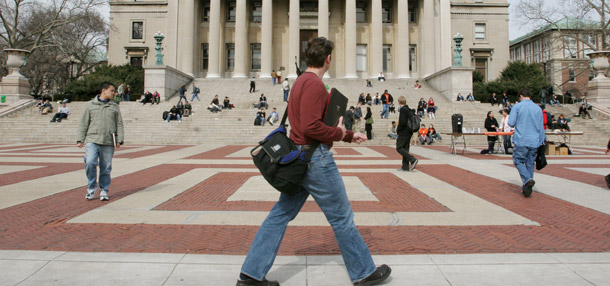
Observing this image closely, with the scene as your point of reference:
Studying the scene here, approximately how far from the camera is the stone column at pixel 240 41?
40812 millimetres

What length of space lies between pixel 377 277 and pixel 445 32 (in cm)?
4466

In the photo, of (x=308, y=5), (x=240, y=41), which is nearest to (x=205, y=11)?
(x=240, y=41)

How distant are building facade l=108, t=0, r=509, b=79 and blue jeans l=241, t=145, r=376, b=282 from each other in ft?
126

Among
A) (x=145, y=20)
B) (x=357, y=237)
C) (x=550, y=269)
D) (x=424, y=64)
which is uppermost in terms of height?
(x=145, y=20)

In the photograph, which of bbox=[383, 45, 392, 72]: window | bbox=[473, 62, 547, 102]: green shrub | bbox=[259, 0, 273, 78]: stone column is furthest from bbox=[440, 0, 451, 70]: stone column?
bbox=[259, 0, 273, 78]: stone column

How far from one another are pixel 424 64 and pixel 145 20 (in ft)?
117

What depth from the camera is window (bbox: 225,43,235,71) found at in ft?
149

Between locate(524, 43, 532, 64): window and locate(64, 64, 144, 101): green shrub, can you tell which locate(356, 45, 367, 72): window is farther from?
locate(524, 43, 532, 64): window

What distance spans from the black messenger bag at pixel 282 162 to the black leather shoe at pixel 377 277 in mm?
910

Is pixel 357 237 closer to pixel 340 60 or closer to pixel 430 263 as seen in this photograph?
pixel 430 263

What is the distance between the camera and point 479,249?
12.6 ft

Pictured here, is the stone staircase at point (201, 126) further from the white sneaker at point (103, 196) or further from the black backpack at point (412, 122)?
the white sneaker at point (103, 196)

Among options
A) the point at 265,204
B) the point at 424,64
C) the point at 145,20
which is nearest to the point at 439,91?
the point at 424,64

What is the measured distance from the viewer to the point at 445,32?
42.8m
